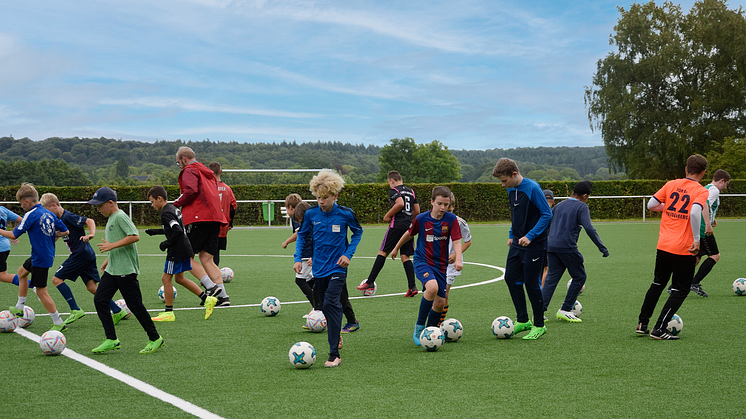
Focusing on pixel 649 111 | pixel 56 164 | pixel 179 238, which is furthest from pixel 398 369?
pixel 56 164

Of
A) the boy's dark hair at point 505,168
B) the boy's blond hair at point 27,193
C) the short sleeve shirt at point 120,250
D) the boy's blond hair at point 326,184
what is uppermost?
the boy's dark hair at point 505,168

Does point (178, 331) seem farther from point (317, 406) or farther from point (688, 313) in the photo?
point (688, 313)

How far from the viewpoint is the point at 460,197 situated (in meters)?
35.1

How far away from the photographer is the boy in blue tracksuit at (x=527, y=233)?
6.36 metres

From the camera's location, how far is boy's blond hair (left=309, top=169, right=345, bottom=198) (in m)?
5.68

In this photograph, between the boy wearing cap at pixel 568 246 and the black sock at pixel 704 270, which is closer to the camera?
the boy wearing cap at pixel 568 246

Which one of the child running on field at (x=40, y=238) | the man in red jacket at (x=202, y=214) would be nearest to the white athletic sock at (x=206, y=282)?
the man in red jacket at (x=202, y=214)

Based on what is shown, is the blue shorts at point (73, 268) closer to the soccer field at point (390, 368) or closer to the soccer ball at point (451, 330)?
the soccer field at point (390, 368)

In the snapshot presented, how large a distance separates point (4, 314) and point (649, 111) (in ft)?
170

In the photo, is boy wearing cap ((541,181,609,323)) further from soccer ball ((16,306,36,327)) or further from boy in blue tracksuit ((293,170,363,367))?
soccer ball ((16,306,36,327))

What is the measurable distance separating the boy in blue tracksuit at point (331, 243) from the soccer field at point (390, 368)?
524 mm

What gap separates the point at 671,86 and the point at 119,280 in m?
54.0

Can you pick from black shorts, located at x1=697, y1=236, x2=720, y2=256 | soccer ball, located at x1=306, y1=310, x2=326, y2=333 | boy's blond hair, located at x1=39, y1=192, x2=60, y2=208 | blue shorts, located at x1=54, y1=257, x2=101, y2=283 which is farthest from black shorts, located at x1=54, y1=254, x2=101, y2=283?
black shorts, located at x1=697, y1=236, x2=720, y2=256

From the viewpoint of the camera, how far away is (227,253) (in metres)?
18.0
